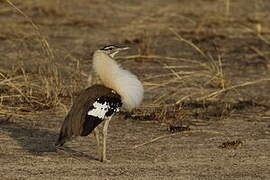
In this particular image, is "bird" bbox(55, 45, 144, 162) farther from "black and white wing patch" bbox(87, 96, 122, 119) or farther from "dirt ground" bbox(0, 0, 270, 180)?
"dirt ground" bbox(0, 0, 270, 180)

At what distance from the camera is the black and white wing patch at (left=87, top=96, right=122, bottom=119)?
19.1 ft

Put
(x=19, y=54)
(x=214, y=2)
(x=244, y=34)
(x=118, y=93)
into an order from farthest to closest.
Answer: (x=214, y=2) → (x=244, y=34) → (x=19, y=54) → (x=118, y=93)

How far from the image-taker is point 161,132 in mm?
7246

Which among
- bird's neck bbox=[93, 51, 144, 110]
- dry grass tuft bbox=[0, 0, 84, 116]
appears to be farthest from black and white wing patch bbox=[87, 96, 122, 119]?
dry grass tuft bbox=[0, 0, 84, 116]

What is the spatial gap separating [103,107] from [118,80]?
0.27 metres

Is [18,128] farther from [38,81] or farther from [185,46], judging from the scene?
[185,46]

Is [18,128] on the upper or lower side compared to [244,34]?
lower

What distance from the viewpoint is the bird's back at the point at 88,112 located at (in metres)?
5.76

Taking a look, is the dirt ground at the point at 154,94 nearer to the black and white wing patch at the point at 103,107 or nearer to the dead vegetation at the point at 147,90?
the dead vegetation at the point at 147,90

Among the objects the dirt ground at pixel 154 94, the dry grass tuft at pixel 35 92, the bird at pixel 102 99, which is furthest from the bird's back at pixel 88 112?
the dry grass tuft at pixel 35 92

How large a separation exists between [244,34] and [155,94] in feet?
15.7

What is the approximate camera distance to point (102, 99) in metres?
5.86

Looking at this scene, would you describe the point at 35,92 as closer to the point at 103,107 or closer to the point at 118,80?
the point at 118,80

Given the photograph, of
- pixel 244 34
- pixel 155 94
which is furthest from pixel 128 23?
pixel 155 94
